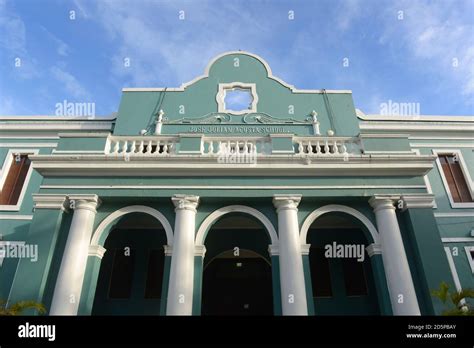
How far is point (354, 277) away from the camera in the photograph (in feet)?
38.0

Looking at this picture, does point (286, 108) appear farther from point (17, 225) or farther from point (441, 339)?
point (17, 225)

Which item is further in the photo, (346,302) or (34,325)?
(346,302)

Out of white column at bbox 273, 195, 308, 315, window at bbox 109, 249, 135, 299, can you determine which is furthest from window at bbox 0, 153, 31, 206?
white column at bbox 273, 195, 308, 315

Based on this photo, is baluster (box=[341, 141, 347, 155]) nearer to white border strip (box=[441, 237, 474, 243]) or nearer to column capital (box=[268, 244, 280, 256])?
column capital (box=[268, 244, 280, 256])

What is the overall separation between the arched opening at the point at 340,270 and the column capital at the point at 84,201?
6358 millimetres

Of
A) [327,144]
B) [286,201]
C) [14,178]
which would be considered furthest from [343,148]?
[14,178]

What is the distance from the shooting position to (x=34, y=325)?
635 centimetres

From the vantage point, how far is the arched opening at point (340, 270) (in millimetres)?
11188

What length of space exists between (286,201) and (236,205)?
1.40 m

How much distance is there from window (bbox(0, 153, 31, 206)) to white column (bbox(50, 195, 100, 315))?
474 cm

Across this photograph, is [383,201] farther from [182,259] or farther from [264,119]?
[182,259]

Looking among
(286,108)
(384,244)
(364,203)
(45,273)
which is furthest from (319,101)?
(45,273)

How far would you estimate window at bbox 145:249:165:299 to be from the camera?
37.5 ft

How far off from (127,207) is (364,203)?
6646 millimetres
